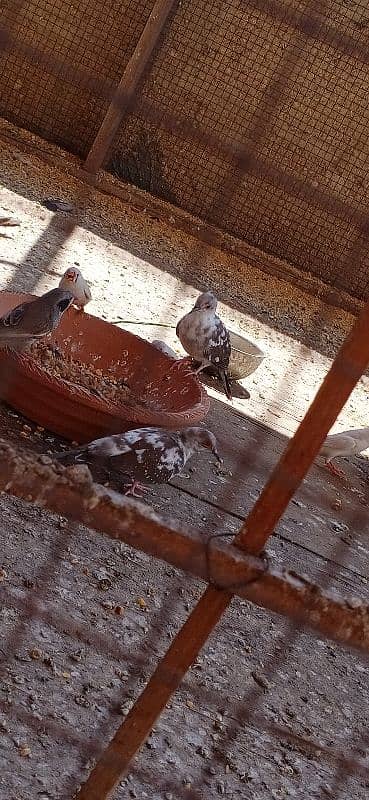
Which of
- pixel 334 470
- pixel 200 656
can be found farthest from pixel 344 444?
pixel 200 656

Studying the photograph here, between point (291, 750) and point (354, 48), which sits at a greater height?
point (354, 48)

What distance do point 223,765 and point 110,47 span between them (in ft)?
14.8

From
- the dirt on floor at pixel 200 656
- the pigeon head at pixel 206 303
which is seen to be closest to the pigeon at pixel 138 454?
the dirt on floor at pixel 200 656

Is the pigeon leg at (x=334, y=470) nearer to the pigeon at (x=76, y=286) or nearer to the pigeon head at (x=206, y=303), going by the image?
the pigeon head at (x=206, y=303)

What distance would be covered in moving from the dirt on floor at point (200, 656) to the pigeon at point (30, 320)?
245mm

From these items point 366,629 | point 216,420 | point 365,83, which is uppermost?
point 365,83

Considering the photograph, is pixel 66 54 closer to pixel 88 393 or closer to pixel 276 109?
pixel 276 109

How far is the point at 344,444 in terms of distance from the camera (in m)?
3.54

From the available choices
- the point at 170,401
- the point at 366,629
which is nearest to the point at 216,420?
the point at 170,401

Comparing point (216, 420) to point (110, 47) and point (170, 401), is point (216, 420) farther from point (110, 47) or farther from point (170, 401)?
point (110, 47)

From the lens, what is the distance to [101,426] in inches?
114

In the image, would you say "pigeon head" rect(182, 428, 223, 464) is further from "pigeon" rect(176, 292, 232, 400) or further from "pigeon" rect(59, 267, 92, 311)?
"pigeon" rect(59, 267, 92, 311)

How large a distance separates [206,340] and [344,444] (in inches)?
25.2

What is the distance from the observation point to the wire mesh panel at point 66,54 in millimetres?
5355
